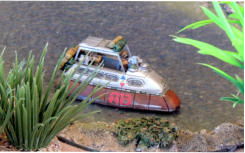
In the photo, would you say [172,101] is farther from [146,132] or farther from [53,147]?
[53,147]

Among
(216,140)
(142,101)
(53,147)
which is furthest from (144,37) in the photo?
(53,147)

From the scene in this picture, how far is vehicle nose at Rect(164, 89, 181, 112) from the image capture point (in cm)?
454

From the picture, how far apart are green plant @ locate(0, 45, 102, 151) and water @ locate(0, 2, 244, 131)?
4.93 ft

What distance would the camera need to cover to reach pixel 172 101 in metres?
4.55

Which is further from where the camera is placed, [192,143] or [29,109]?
[192,143]

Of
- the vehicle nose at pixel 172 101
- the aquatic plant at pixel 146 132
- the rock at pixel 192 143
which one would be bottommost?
the rock at pixel 192 143

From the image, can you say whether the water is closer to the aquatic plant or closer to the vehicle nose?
the vehicle nose

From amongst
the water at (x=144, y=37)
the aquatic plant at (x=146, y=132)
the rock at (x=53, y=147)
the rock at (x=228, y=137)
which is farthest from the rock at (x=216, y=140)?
the rock at (x=53, y=147)

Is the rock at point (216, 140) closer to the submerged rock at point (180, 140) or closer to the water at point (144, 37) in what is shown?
the submerged rock at point (180, 140)

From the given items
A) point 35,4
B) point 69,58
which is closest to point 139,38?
point 69,58

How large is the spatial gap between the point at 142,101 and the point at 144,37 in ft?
5.76

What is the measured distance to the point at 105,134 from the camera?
3752 mm

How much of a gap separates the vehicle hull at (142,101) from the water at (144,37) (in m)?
0.09

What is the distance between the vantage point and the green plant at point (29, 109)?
262 cm
